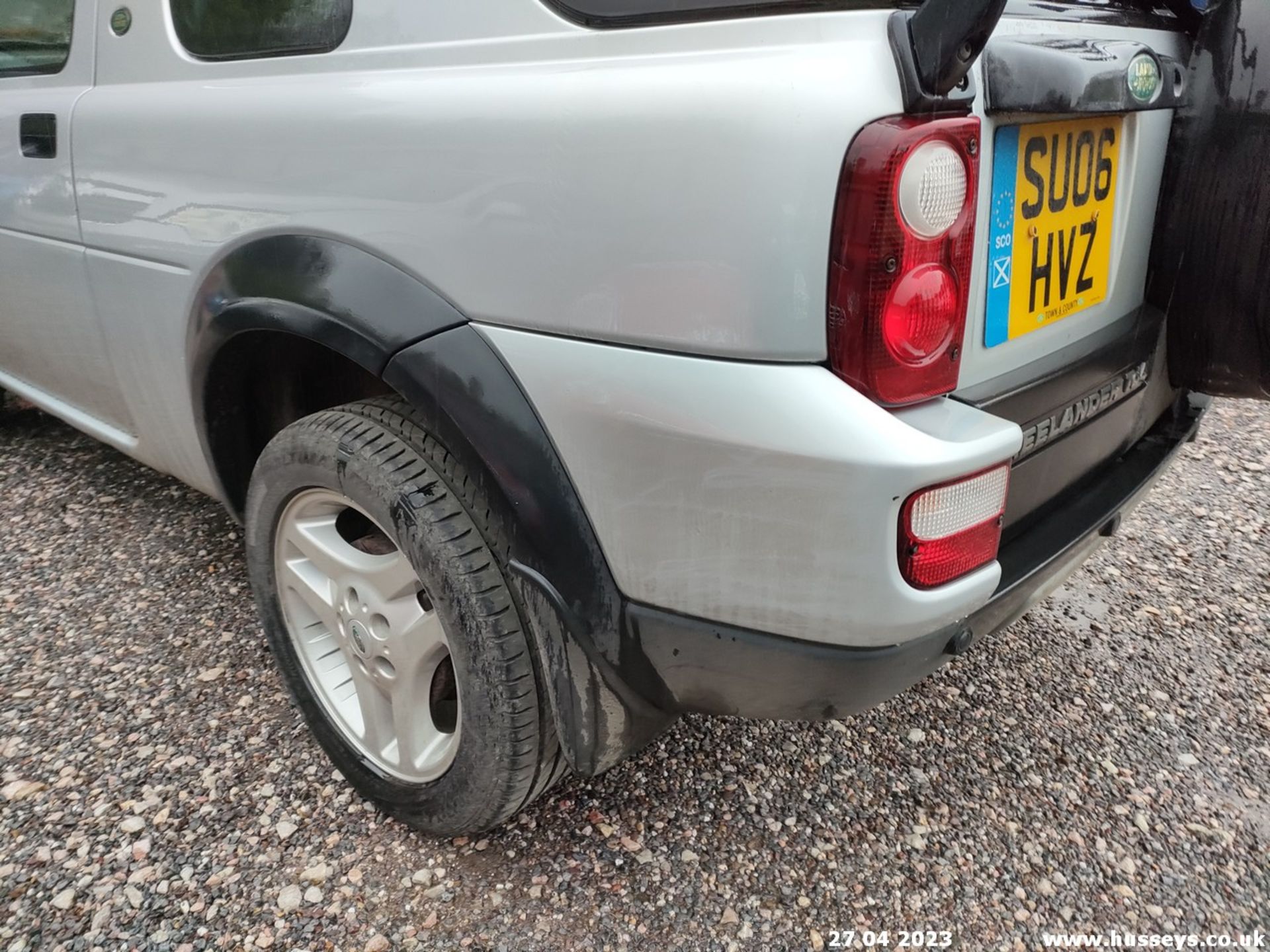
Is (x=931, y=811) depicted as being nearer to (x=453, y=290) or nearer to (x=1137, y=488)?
(x=1137, y=488)

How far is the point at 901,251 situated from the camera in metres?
1.14

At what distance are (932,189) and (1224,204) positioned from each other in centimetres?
89

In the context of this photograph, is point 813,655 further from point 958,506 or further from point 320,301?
point 320,301

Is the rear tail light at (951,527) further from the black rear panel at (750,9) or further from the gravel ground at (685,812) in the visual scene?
the gravel ground at (685,812)

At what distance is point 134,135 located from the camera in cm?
197

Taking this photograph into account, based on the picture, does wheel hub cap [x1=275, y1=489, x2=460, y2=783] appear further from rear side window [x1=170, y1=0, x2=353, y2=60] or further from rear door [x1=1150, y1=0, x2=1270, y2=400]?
rear door [x1=1150, y1=0, x2=1270, y2=400]

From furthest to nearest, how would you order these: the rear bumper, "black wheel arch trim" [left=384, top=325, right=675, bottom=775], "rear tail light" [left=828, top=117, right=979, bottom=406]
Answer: "black wheel arch trim" [left=384, top=325, right=675, bottom=775] < the rear bumper < "rear tail light" [left=828, top=117, right=979, bottom=406]

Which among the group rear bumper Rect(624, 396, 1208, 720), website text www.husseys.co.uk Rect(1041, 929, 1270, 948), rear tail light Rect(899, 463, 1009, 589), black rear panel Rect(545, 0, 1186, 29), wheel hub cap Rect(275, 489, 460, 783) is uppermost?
black rear panel Rect(545, 0, 1186, 29)

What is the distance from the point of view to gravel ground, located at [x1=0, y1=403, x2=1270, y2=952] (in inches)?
67.9

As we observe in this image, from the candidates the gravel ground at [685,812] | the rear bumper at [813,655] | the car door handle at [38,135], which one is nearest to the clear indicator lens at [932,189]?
the rear bumper at [813,655]

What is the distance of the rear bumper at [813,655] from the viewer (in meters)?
1.29

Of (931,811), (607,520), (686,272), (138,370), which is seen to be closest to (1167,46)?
(686,272)

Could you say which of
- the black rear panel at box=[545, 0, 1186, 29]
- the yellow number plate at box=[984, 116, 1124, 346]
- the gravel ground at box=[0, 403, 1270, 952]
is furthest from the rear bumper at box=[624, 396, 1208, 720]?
the black rear panel at box=[545, 0, 1186, 29]

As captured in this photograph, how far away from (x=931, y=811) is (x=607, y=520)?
1092 millimetres
